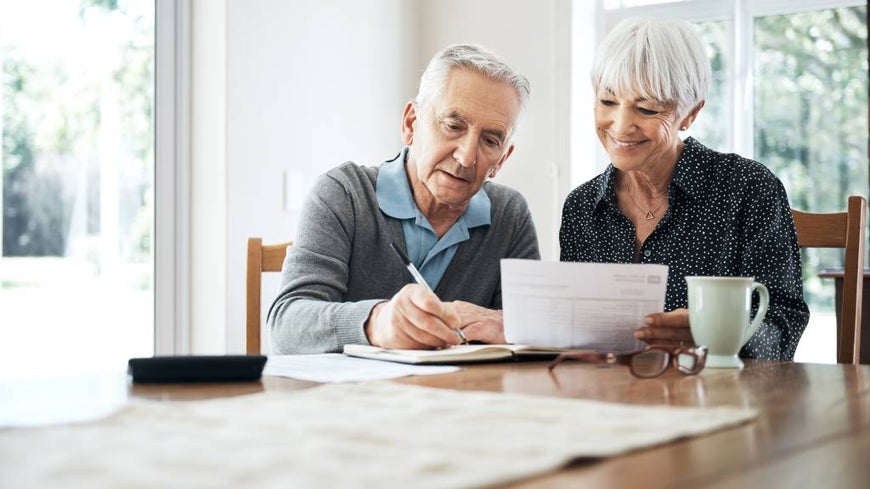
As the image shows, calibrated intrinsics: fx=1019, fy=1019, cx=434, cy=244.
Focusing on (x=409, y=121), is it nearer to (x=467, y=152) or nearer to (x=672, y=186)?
(x=467, y=152)

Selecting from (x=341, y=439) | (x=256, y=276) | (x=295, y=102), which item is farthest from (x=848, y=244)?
(x=295, y=102)

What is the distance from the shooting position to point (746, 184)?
69.6 inches

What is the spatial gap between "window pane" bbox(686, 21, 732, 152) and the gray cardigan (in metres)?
1.75

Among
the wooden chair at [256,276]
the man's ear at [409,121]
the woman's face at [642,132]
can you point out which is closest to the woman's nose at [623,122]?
the woman's face at [642,132]

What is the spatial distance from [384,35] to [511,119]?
1862 millimetres

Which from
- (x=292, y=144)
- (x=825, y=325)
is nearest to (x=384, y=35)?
(x=292, y=144)

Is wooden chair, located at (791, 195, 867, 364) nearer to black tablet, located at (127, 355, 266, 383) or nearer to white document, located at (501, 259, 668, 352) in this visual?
white document, located at (501, 259, 668, 352)

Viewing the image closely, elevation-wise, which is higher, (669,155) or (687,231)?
(669,155)

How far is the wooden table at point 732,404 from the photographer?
623 mm

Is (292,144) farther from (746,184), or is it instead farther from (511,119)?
(746,184)

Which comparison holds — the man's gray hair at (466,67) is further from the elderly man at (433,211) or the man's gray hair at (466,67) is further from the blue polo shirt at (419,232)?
the blue polo shirt at (419,232)

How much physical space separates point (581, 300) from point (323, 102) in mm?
2139

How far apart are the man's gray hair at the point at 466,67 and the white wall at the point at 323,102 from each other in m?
1.27

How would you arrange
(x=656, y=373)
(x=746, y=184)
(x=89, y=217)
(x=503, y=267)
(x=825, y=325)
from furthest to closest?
(x=825, y=325), (x=89, y=217), (x=746, y=184), (x=503, y=267), (x=656, y=373)
